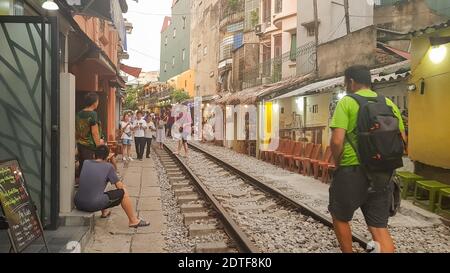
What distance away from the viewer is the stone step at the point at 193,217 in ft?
23.7

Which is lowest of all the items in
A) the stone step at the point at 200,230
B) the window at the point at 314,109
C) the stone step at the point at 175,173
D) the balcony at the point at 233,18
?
the stone step at the point at 200,230

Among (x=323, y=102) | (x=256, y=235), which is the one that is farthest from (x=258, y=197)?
(x=323, y=102)

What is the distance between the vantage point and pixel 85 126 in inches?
265

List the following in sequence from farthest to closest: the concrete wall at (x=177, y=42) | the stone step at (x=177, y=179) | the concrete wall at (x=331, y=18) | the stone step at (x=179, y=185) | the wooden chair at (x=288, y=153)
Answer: the concrete wall at (x=177, y=42)
the concrete wall at (x=331, y=18)
the wooden chair at (x=288, y=153)
the stone step at (x=177, y=179)
the stone step at (x=179, y=185)

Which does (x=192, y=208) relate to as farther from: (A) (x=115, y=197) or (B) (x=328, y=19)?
(B) (x=328, y=19)

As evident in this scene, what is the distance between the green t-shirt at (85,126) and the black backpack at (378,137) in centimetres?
410

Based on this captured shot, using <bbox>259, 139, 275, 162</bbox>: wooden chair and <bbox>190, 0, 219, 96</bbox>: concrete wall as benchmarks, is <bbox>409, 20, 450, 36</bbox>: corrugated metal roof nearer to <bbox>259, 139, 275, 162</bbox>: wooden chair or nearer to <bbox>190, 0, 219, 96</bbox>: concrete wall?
<bbox>259, 139, 275, 162</bbox>: wooden chair

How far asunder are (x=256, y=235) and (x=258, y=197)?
309 centimetres

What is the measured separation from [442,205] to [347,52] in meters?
8.51

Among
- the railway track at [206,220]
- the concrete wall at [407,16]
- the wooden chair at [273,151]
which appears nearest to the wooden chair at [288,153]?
the wooden chair at [273,151]

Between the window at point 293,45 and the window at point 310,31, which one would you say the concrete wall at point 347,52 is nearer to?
the window at point 310,31

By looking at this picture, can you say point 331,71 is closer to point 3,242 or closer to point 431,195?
point 431,195

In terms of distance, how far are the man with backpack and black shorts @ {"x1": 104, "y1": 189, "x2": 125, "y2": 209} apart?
310 centimetres

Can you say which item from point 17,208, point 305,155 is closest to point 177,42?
point 305,155
